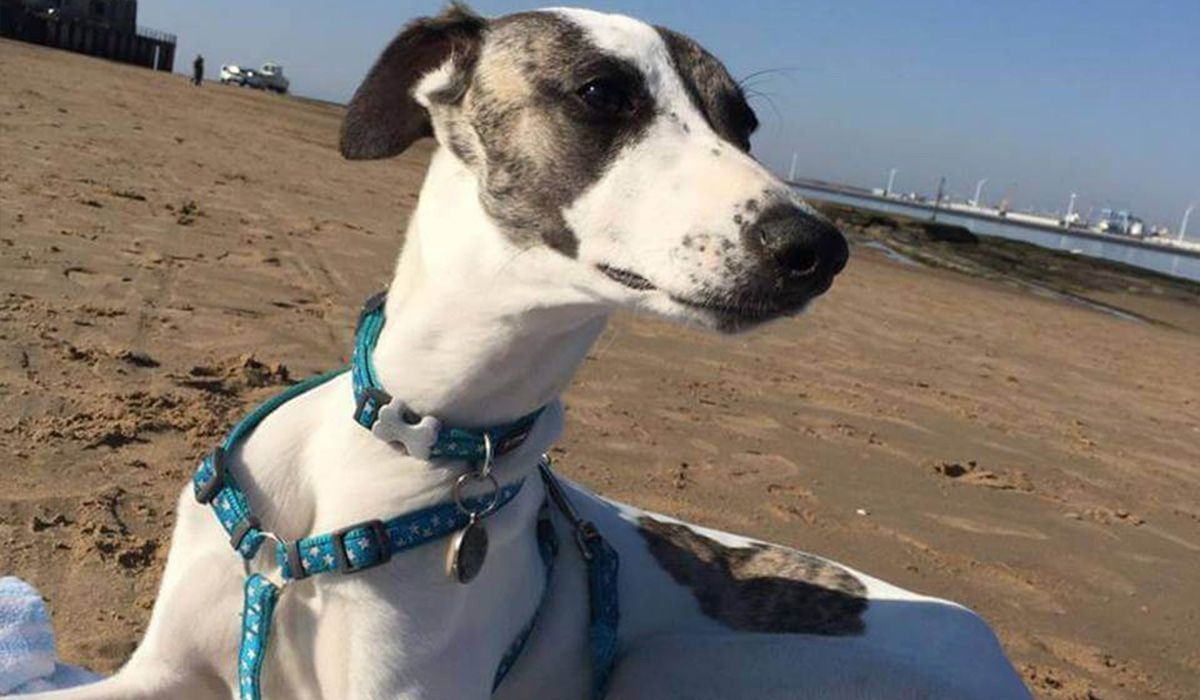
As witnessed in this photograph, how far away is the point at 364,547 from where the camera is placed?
2.60m

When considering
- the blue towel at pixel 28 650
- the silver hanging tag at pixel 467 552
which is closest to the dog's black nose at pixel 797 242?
the silver hanging tag at pixel 467 552

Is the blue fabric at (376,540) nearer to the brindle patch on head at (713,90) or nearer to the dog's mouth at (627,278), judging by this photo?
the dog's mouth at (627,278)

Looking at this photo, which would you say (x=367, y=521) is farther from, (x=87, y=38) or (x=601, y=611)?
(x=87, y=38)

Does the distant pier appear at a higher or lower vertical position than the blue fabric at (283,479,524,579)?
lower

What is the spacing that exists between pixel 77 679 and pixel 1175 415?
37.0 feet

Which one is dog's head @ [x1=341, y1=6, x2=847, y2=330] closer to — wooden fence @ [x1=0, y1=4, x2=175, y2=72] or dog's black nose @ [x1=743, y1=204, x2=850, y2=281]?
dog's black nose @ [x1=743, y1=204, x2=850, y2=281]

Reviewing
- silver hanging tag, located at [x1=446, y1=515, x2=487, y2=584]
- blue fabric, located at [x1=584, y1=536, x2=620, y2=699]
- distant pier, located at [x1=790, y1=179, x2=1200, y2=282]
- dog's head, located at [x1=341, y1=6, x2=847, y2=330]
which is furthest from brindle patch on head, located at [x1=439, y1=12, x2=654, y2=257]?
distant pier, located at [x1=790, y1=179, x2=1200, y2=282]

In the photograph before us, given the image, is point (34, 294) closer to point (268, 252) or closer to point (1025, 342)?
point (268, 252)

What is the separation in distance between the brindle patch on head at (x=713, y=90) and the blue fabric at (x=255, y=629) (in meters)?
1.49

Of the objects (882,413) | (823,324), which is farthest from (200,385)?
(823,324)

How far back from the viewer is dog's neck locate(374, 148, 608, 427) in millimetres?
2660

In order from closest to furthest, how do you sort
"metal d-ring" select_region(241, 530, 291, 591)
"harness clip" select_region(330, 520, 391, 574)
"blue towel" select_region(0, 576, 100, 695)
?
"harness clip" select_region(330, 520, 391, 574), "metal d-ring" select_region(241, 530, 291, 591), "blue towel" select_region(0, 576, 100, 695)

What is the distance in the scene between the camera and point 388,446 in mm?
2744

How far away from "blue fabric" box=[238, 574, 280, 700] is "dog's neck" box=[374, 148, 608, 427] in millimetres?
537
